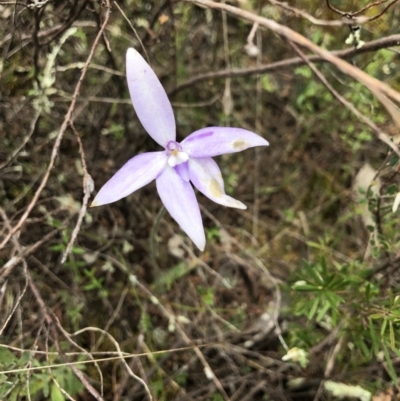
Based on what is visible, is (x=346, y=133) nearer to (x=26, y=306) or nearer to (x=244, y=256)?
(x=244, y=256)

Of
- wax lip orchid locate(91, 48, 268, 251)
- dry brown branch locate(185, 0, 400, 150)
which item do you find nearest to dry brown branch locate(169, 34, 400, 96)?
dry brown branch locate(185, 0, 400, 150)

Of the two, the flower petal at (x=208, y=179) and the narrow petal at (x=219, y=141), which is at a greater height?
the narrow petal at (x=219, y=141)

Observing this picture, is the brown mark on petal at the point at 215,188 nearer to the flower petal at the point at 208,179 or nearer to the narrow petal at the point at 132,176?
the flower petal at the point at 208,179

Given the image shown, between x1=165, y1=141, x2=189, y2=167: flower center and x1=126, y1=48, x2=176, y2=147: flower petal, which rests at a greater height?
x1=126, y1=48, x2=176, y2=147: flower petal

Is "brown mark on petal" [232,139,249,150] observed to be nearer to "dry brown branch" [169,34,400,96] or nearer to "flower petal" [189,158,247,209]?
"flower petal" [189,158,247,209]

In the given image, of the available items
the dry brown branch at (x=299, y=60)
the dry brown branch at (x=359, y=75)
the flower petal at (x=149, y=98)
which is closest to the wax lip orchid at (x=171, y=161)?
the flower petal at (x=149, y=98)

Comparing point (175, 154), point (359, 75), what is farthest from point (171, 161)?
point (359, 75)

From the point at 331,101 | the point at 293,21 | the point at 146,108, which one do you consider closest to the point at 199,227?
the point at 146,108

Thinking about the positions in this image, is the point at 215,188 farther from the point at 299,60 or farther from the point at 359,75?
the point at 299,60
